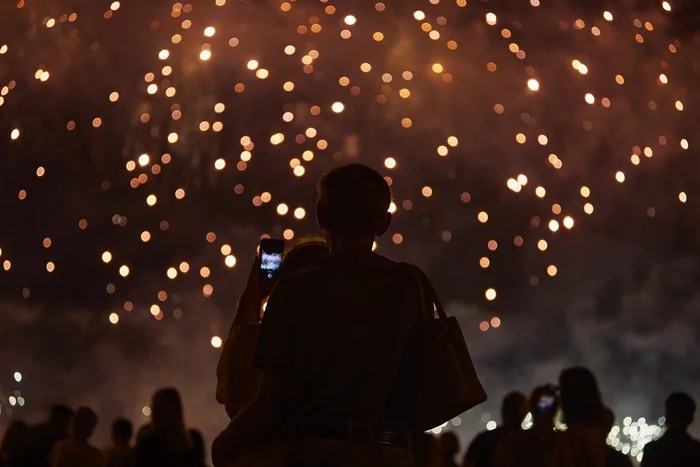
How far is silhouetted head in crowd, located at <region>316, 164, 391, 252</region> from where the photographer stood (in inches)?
77.2

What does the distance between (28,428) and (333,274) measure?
→ 3.72 meters

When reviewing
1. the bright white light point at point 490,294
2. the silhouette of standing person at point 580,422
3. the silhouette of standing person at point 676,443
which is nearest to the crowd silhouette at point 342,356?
the silhouette of standing person at point 580,422

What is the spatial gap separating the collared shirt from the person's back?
131 inches

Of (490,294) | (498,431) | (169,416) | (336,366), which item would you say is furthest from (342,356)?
(490,294)

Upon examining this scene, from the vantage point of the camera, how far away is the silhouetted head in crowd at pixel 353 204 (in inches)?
77.2

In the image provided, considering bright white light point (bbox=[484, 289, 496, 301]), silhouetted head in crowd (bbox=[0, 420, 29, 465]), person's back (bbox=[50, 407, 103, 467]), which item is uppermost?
bright white light point (bbox=[484, 289, 496, 301])

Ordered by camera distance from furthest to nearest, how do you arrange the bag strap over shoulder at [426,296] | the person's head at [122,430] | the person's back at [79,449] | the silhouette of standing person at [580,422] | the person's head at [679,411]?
1. the person's head at [122,430]
2. the person's back at [79,449]
3. the person's head at [679,411]
4. the silhouette of standing person at [580,422]
5. the bag strap over shoulder at [426,296]

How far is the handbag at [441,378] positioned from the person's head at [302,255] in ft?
1.30

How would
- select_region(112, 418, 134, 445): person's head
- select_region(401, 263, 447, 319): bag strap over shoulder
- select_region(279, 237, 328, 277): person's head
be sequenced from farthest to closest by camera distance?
1. select_region(112, 418, 134, 445): person's head
2. select_region(279, 237, 328, 277): person's head
3. select_region(401, 263, 447, 319): bag strap over shoulder

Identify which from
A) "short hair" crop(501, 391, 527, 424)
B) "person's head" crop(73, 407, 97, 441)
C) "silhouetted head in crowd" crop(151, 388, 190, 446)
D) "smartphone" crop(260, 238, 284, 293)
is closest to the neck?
"smartphone" crop(260, 238, 284, 293)

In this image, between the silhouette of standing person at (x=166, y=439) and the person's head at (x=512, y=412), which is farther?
the person's head at (x=512, y=412)

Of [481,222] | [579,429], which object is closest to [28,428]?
[579,429]

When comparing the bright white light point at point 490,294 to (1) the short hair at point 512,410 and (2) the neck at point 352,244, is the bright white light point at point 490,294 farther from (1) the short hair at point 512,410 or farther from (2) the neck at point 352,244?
(2) the neck at point 352,244

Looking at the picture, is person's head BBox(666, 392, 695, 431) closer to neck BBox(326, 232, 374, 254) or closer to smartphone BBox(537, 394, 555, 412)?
smartphone BBox(537, 394, 555, 412)
